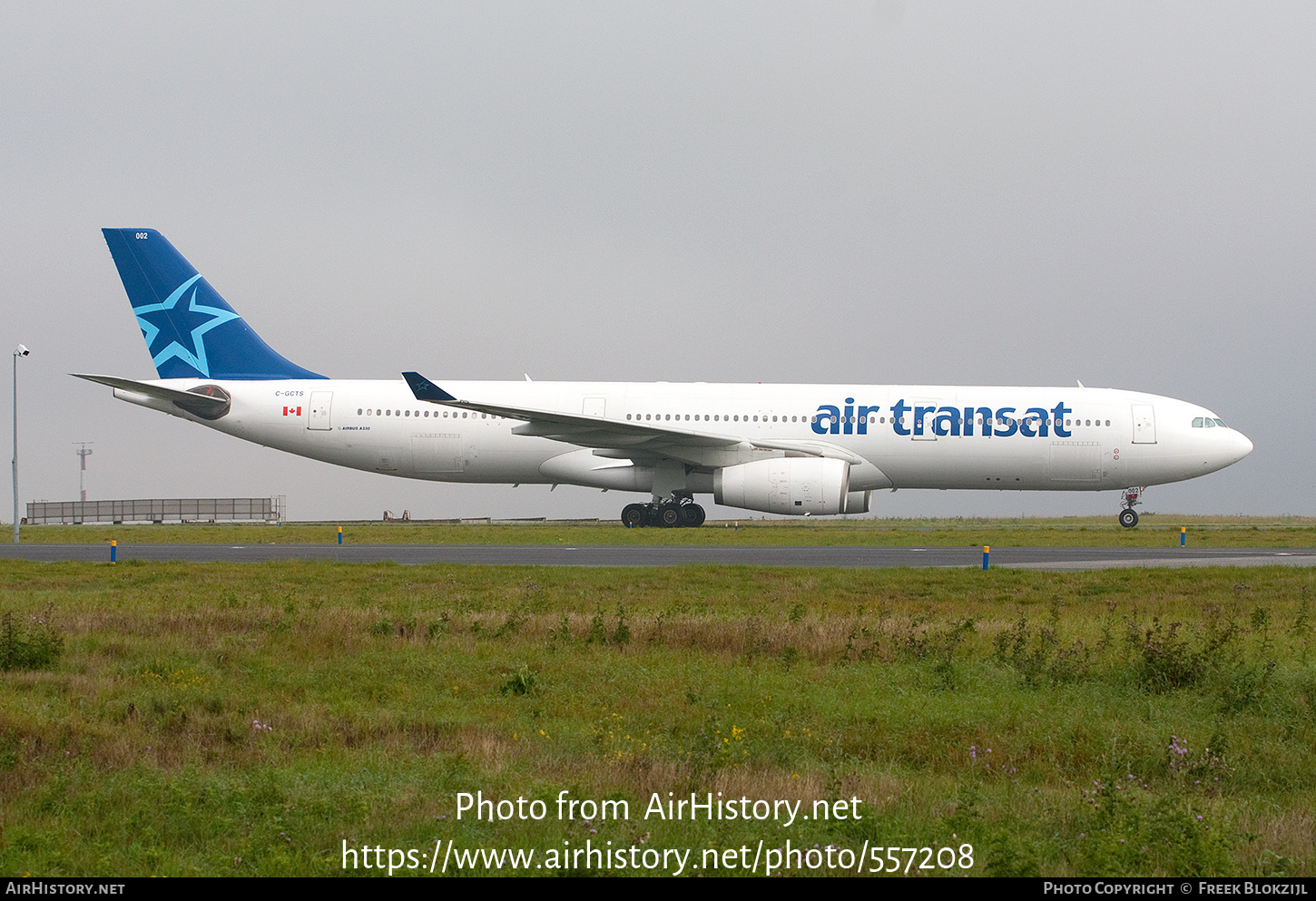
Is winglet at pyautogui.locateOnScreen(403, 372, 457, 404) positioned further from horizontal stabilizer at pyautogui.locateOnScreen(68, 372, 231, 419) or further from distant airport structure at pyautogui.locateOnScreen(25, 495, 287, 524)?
distant airport structure at pyautogui.locateOnScreen(25, 495, 287, 524)

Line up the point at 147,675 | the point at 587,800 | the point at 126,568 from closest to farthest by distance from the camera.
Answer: the point at 587,800
the point at 147,675
the point at 126,568

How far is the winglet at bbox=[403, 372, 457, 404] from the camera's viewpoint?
92.4ft

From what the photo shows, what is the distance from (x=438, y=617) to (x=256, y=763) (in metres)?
5.85

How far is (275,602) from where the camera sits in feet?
46.7

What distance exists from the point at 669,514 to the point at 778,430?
3.83 meters

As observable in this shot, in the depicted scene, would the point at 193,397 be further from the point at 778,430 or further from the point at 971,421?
the point at 971,421

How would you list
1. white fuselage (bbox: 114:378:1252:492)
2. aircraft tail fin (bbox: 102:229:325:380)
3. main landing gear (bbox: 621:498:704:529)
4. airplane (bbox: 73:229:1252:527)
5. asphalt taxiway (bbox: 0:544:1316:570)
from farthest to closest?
1. aircraft tail fin (bbox: 102:229:325:380)
2. main landing gear (bbox: 621:498:704:529)
3. white fuselage (bbox: 114:378:1252:492)
4. airplane (bbox: 73:229:1252:527)
5. asphalt taxiway (bbox: 0:544:1316:570)

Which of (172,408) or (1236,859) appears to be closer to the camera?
(1236,859)

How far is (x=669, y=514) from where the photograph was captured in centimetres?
3148

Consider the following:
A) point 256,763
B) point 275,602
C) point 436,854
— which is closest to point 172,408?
point 275,602

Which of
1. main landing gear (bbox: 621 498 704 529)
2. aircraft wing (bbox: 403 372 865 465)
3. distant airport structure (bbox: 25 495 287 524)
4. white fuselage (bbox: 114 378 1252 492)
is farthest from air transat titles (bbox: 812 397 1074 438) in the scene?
distant airport structure (bbox: 25 495 287 524)

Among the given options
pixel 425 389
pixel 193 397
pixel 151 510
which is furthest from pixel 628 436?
pixel 151 510

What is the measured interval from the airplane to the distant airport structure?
2169 cm

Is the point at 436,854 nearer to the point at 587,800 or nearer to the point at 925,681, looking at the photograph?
the point at 587,800
